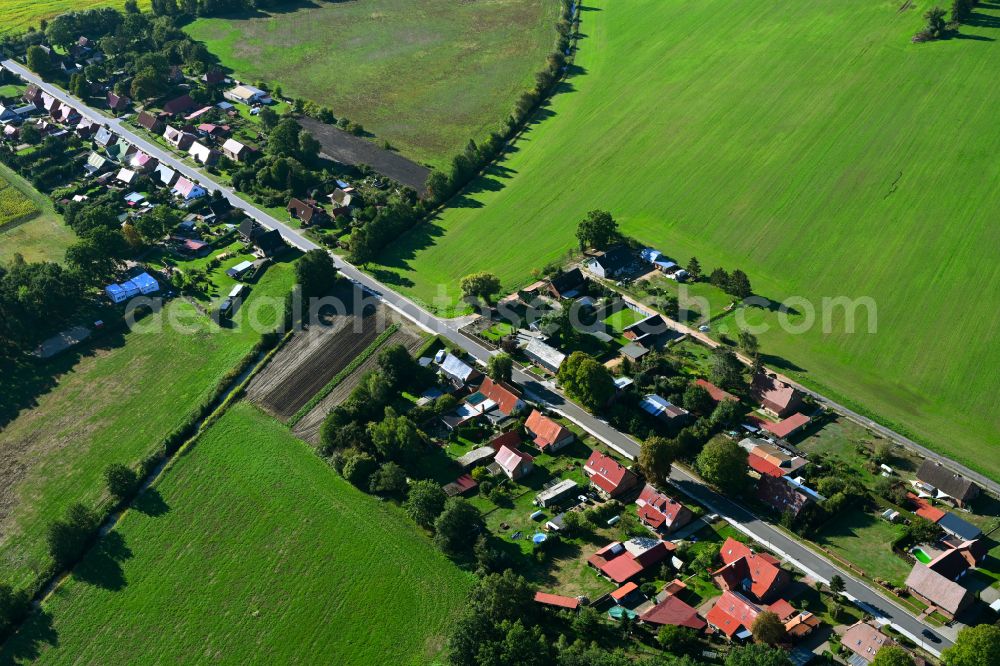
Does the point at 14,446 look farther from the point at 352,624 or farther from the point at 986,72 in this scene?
the point at 986,72

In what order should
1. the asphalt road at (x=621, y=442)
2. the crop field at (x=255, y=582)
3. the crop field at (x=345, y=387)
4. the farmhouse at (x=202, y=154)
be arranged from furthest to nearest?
the farmhouse at (x=202, y=154)
the crop field at (x=345, y=387)
the crop field at (x=255, y=582)
the asphalt road at (x=621, y=442)

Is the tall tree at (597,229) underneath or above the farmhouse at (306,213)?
above

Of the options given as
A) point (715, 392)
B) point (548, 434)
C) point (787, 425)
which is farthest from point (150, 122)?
point (787, 425)

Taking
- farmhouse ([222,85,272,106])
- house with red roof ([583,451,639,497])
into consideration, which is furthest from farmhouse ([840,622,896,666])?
farmhouse ([222,85,272,106])

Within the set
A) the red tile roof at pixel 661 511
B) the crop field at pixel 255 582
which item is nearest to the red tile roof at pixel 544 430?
the red tile roof at pixel 661 511

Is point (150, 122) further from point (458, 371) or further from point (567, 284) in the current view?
point (458, 371)

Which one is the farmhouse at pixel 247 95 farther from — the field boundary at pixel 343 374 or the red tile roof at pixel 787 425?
the red tile roof at pixel 787 425
